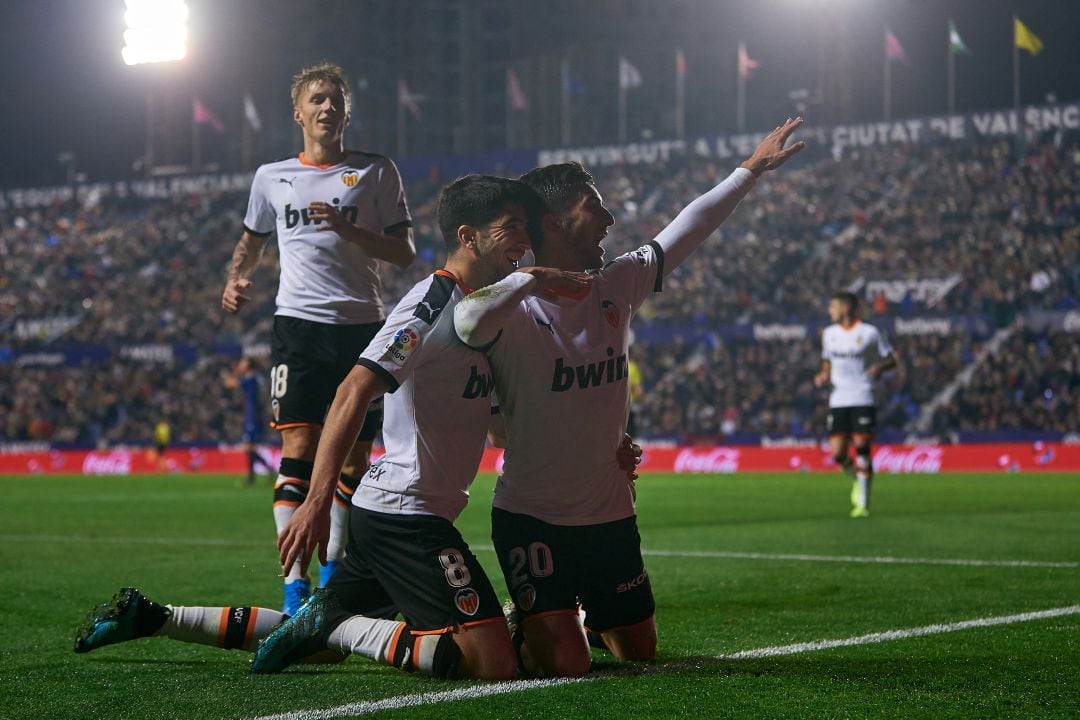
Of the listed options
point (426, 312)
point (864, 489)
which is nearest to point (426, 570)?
point (426, 312)

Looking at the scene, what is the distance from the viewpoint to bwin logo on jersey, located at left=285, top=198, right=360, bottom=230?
22.0ft

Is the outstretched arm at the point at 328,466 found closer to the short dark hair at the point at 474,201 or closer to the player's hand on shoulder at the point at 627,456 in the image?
the short dark hair at the point at 474,201

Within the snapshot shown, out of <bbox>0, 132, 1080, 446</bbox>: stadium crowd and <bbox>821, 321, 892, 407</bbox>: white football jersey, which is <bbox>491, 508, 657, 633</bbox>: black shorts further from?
<bbox>0, 132, 1080, 446</bbox>: stadium crowd

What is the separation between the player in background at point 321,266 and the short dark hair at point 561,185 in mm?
1552

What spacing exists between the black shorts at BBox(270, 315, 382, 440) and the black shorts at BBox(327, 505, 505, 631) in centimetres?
172

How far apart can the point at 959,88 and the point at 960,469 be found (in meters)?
22.1

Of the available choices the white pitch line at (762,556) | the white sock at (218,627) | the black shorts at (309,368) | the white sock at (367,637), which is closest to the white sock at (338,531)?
the black shorts at (309,368)

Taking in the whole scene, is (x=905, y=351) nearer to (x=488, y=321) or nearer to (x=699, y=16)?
(x=488, y=321)

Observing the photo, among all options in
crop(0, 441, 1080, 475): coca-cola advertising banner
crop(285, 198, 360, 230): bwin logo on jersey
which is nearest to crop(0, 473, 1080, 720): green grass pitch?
crop(285, 198, 360, 230): bwin logo on jersey

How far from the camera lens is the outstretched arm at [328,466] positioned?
421 cm

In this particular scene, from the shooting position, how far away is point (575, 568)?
16.9 feet

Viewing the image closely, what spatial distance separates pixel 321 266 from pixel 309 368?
501 millimetres

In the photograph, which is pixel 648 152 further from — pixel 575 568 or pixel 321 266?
pixel 575 568

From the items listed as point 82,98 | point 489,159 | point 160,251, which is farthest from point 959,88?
point 82,98
